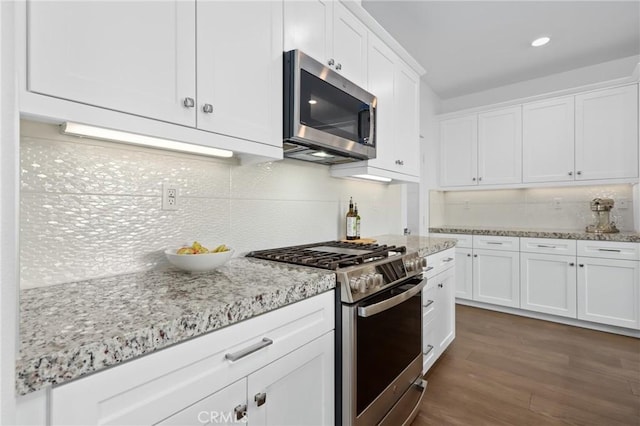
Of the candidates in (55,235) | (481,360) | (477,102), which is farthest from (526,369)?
(477,102)

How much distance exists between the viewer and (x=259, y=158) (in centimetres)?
140

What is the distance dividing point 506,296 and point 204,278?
3585 millimetres

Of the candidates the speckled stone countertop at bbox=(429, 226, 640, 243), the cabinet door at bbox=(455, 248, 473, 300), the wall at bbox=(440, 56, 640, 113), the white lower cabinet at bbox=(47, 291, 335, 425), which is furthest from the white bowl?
the wall at bbox=(440, 56, 640, 113)

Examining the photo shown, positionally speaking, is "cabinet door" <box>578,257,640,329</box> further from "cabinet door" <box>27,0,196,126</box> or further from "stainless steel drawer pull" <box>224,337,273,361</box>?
"cabinet door" <box>27,0,196,126</box>

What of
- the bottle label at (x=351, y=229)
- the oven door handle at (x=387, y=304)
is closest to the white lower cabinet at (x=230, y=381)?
the oven door handle at (x=387, y=304)

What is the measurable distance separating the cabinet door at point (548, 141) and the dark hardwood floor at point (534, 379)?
1671mm

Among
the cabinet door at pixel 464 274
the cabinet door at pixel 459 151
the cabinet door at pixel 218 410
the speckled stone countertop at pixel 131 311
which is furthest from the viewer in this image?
the cabinet door at pixel 459 151

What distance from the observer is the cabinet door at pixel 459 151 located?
398 cm

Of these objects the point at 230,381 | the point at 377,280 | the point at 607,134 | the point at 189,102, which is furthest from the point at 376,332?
the point at 607,134

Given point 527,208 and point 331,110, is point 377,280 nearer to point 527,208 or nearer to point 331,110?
point 331,110

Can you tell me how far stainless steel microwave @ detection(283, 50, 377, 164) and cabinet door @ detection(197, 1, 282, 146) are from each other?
0.20 feet

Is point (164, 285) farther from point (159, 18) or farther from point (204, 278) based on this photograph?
point (159, 18)

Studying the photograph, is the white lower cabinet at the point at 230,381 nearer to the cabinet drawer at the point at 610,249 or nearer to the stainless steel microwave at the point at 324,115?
the stainless steel microwave at the point at 324,115

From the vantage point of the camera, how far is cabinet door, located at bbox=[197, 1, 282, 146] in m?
1.09
